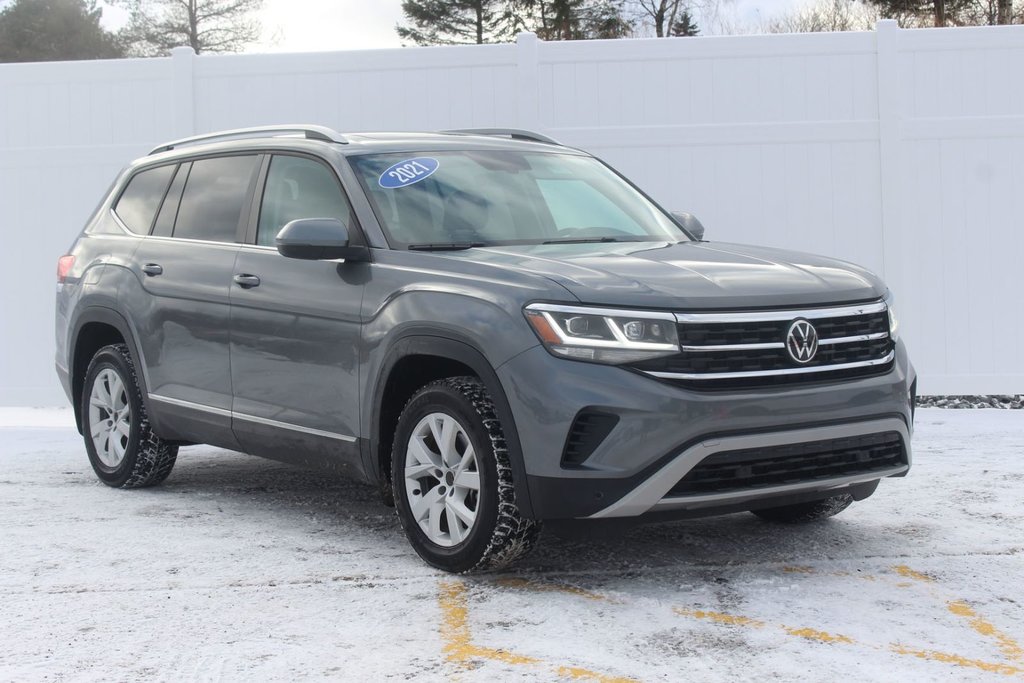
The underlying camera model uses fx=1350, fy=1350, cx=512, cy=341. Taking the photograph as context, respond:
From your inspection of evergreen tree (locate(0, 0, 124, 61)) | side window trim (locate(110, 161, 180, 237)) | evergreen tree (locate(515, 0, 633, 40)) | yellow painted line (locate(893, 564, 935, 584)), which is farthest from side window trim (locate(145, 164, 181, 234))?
evergreen tree (locate(0, 0, 124, 61))

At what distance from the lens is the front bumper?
4445mm

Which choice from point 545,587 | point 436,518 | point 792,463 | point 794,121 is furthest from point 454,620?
point 794,121

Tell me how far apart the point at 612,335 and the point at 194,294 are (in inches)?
100

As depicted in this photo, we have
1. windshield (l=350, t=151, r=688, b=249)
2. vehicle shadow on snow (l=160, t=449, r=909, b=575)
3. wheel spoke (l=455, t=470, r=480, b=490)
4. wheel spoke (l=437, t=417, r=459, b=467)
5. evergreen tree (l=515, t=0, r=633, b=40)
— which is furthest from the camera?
evergreen tree (l=515, t=0, r=633, b=40)

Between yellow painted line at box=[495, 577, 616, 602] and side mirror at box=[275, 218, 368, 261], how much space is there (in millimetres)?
1409

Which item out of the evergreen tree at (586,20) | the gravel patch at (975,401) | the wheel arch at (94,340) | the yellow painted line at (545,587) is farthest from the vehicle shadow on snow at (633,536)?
the evergreen tree at (586,20)

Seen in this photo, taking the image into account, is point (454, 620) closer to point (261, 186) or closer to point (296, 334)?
point (296, 334)

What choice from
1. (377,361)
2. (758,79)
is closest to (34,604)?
(377,361)

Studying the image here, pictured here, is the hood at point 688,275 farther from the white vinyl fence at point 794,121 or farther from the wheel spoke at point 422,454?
the white vinyl fence at point 794,121

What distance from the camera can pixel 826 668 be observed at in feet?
12.8

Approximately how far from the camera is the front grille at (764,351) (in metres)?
4.52

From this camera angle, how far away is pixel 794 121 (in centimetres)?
1026

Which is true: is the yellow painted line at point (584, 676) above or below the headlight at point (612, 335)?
below

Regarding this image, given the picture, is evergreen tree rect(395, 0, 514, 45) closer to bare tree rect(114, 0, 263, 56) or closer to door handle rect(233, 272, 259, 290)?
bare tree rect(114, 0, 263, 56)
